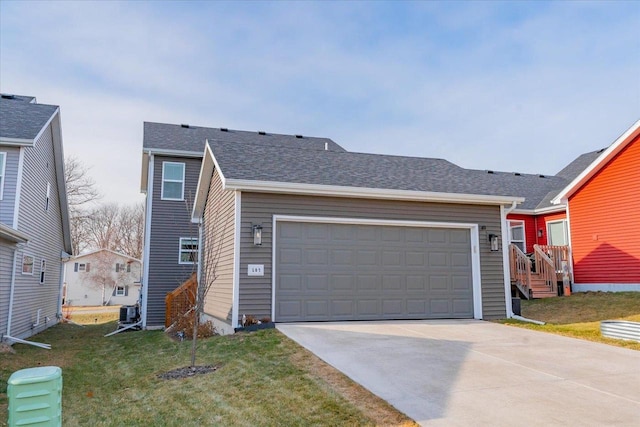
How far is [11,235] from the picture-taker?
10789 mm

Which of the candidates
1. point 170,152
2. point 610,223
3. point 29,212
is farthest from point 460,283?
point 29,212

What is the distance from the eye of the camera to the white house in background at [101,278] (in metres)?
39.9

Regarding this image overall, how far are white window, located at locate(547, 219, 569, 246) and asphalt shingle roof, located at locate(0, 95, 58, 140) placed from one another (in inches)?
685

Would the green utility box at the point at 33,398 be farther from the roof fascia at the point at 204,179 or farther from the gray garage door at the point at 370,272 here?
the roof fascia at the point at 204,179

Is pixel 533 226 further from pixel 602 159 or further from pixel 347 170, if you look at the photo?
pixel 347 170

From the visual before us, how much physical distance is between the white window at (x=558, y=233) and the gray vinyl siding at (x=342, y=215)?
7.41 meters

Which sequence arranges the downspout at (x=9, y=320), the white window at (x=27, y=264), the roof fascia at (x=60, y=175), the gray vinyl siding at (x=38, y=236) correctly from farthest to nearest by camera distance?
1. the roof fascia at (x=60, y=175)
2. the white window at (x=27, y=264)
3. the gray vinyl siding at (x=38, y=236)
4. the downspout at (x=9, y=320)

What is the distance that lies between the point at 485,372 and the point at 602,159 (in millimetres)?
11880

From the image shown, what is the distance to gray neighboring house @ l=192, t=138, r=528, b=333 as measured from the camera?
9539mm

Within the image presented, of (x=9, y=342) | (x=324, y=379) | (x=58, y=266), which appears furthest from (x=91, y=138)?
(x=324, y=379)

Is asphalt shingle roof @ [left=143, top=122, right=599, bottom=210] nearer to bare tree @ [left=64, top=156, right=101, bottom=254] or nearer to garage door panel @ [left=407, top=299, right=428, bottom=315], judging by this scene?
garage door panel @ [left=407, top=299, right=428, bottom=315]

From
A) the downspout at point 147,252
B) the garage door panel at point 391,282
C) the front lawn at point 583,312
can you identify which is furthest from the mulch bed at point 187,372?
the downspout at point 147,252

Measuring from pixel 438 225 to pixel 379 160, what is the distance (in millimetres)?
2998

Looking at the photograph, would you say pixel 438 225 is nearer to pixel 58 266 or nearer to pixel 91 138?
pixel 58 266
